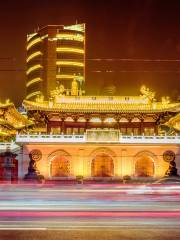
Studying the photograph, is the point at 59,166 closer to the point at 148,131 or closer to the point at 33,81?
the point at 148,131

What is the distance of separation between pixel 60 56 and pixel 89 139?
209 feet

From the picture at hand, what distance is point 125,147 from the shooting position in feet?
112

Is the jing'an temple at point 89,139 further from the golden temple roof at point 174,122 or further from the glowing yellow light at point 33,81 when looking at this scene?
the glowing yellow light at point 33,81

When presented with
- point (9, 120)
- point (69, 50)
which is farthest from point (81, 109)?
point (69, 50)

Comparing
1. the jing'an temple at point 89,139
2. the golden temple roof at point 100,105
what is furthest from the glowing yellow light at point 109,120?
the golden temple roof at point 100,105

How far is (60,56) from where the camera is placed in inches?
3735

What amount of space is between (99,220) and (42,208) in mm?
2706

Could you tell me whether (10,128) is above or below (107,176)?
above

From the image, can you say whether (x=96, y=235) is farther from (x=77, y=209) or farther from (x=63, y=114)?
(x=63, y=114)

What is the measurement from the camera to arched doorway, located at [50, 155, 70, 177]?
1351 inches

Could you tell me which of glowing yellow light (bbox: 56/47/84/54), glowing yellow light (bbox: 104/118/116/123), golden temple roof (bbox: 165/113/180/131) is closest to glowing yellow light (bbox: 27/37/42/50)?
glowing yellow light (bbox: 56/47/84/54)

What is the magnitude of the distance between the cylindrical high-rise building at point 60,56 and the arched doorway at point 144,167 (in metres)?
60.1

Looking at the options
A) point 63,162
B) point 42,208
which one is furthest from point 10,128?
point 42,208

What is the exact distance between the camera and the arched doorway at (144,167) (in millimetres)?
34375
